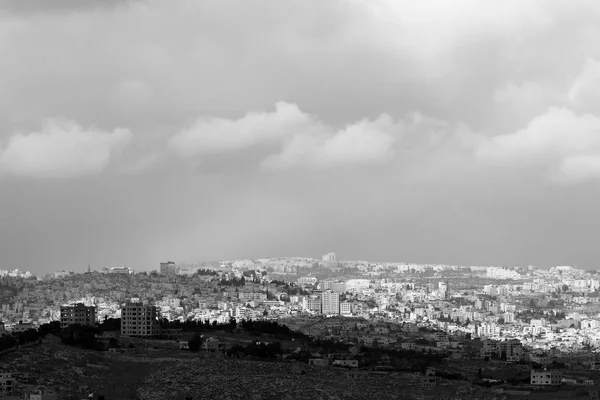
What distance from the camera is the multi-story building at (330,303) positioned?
145875 millimetres

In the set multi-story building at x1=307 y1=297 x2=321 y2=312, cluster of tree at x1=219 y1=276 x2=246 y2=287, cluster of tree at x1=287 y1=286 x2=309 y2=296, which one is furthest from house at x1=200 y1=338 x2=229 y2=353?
cluster of tree at x1=219 y1=276 x2=246 y2=287

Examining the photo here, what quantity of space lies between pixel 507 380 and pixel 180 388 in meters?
21.7

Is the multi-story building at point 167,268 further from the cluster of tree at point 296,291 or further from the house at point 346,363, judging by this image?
the house at point 346,363

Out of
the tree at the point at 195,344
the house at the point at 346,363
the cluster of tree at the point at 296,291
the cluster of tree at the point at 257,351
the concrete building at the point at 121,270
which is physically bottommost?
the house at the point at 346,363

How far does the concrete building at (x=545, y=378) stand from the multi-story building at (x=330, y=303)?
2529 inches

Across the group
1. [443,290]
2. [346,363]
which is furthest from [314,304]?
[346,363]

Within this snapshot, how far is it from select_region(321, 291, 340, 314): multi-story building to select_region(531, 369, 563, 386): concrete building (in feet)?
211

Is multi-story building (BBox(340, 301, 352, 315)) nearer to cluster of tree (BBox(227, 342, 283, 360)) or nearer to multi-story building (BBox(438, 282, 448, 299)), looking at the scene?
multi-story building (BBox(438, 282, 448, 299))

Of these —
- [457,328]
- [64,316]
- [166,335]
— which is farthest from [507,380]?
[457,328]

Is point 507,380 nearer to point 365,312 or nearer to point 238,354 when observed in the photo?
point 238,354

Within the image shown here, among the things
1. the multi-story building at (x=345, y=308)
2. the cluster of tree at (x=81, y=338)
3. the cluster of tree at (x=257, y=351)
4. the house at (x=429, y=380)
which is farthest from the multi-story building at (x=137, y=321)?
the multi-story building at (x=345, y=308)

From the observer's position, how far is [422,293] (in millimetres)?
182125

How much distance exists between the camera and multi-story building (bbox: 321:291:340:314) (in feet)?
479

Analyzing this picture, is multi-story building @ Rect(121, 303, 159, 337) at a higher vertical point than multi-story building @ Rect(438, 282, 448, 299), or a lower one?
lower
